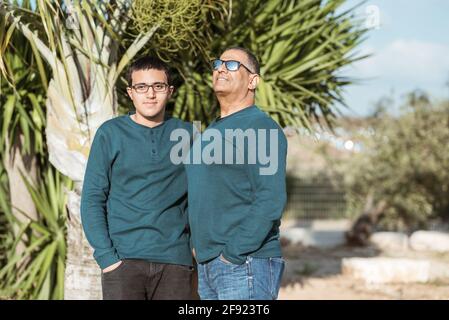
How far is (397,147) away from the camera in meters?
14.5

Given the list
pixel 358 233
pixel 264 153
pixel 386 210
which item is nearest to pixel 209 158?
pixel 264 153

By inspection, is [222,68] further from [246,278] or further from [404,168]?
[404,168]

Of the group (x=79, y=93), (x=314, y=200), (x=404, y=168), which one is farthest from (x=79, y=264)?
(x=314, y=200)

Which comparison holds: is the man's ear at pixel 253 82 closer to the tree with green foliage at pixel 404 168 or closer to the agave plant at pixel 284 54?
the agave plant at pixel 284 54

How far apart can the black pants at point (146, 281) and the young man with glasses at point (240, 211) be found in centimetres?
19

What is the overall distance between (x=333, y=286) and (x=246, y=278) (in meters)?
6.33

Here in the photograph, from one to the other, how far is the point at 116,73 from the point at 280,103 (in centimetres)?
193

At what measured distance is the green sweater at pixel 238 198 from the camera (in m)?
2.92

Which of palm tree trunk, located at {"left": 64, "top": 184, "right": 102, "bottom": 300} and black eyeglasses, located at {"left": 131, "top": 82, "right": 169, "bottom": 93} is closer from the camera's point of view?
black eyeglasses, located at {"left": 131, "top": 82, "right": 169, "bottom": 93}

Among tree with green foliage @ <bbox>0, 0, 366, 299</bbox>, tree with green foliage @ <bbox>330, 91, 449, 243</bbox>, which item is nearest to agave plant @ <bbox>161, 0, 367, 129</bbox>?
tree with green foliage @ <bbox>0, 0, 366, 299</bbox>

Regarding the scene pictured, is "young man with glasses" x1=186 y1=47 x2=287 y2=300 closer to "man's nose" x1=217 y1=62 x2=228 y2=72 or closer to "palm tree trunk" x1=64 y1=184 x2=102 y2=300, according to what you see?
"man's nose" x1=217 y1=62 x2=228 y2=72

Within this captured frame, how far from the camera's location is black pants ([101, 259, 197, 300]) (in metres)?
3.19
